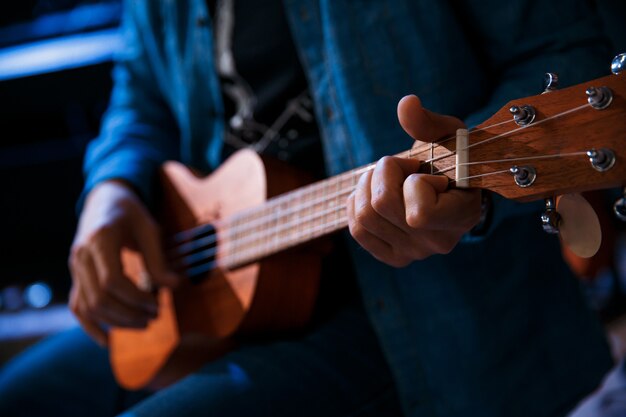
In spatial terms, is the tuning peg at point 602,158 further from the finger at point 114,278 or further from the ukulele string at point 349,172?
the finger at point 114,278

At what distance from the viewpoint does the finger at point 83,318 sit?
44.6 inches

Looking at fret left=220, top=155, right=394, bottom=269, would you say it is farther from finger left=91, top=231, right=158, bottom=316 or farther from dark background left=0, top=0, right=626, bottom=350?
dark background left=0, top=0, right=626, bottom=350

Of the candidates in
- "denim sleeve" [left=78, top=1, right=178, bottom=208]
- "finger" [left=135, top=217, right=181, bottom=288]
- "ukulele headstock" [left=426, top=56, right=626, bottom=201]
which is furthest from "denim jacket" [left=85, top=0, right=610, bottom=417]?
"denim sleeve" [left=78, top=1, right=178, bottom=208]

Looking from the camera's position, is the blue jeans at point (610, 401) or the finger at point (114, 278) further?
the finger at point (114, 278)

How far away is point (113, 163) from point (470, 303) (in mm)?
796

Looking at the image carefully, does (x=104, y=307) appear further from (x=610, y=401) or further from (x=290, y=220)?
(x=610, y=401)

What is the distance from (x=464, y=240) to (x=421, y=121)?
238 mm

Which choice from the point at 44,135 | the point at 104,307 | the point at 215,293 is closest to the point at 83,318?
the point at 104,307

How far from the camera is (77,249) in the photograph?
1120 mm

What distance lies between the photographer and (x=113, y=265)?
1.07 m

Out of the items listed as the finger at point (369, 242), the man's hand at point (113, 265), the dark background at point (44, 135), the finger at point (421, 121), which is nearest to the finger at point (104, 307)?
the man's hand at point (113, 265)

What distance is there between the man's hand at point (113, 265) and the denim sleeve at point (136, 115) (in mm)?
166

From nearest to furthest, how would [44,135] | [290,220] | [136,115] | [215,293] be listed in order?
1. [290,220]
2. [215,293]
3. [136,115]
4. [44,135]

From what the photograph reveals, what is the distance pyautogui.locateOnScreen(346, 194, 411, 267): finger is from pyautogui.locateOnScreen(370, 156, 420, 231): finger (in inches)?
1.4
